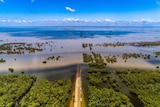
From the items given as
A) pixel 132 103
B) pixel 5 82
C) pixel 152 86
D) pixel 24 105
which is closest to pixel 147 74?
pixel 152 86

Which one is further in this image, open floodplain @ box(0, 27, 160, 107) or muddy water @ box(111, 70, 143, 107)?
muddy water @ box(111, 70, 143, 107)

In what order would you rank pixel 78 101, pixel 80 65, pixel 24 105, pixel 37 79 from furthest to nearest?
1. pixel 80 65
2. pixel 37 79
3. pixel 78 101
4. pixel 24 105

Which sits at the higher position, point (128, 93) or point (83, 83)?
point (83, 83)

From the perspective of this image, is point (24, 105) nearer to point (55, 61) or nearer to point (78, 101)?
point (78, 101)

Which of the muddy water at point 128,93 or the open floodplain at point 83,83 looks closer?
the open floodplain at point 83,83

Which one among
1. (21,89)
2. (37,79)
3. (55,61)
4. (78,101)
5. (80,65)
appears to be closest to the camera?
(78,101)

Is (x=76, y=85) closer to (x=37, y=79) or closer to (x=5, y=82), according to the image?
(x=37, y=79)

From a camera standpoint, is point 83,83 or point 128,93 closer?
point 128,93

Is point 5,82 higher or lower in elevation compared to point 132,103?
higher

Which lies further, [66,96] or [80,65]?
[80,65]
